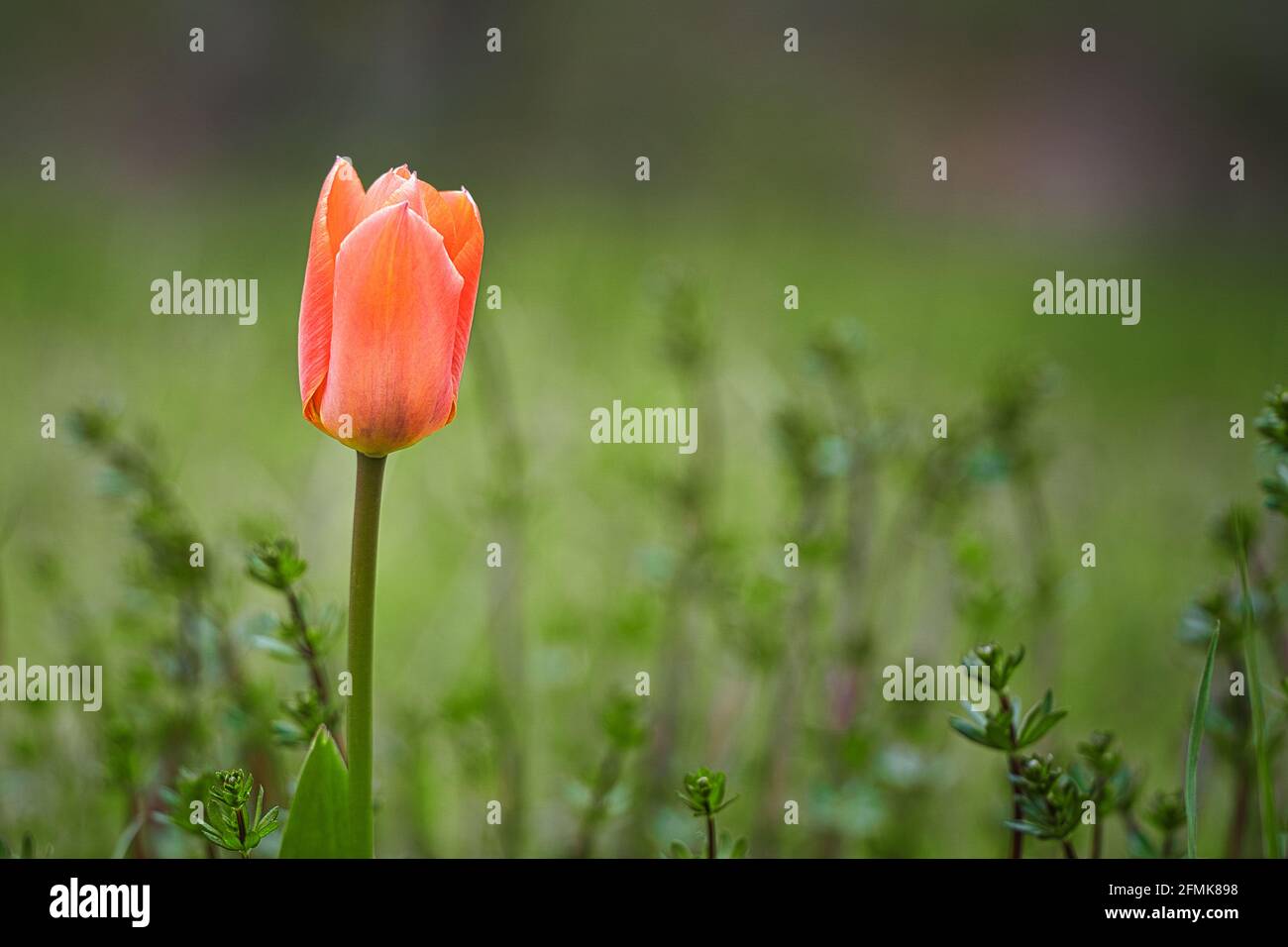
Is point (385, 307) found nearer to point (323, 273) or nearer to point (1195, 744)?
point (323, 273)

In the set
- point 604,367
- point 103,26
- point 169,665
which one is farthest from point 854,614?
point 103,26

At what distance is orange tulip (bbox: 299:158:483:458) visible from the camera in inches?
21.8

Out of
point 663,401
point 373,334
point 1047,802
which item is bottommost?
point 1047,802

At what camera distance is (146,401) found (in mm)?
1902

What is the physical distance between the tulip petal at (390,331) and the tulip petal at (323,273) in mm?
13

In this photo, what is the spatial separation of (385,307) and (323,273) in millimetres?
52

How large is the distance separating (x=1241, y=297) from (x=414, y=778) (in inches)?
79.1

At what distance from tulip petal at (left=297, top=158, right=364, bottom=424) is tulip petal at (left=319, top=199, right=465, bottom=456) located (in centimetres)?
1

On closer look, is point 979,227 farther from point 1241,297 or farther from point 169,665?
point 169,665

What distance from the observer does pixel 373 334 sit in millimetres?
561

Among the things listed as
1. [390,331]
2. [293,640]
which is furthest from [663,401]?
[390,331]

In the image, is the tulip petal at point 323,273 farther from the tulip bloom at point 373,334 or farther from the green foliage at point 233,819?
the green foliage at point 233,819

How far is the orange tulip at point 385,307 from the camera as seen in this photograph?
553 mm

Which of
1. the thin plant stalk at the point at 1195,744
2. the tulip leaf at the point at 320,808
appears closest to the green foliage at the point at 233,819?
the tulip leaf at the point at 320,808
